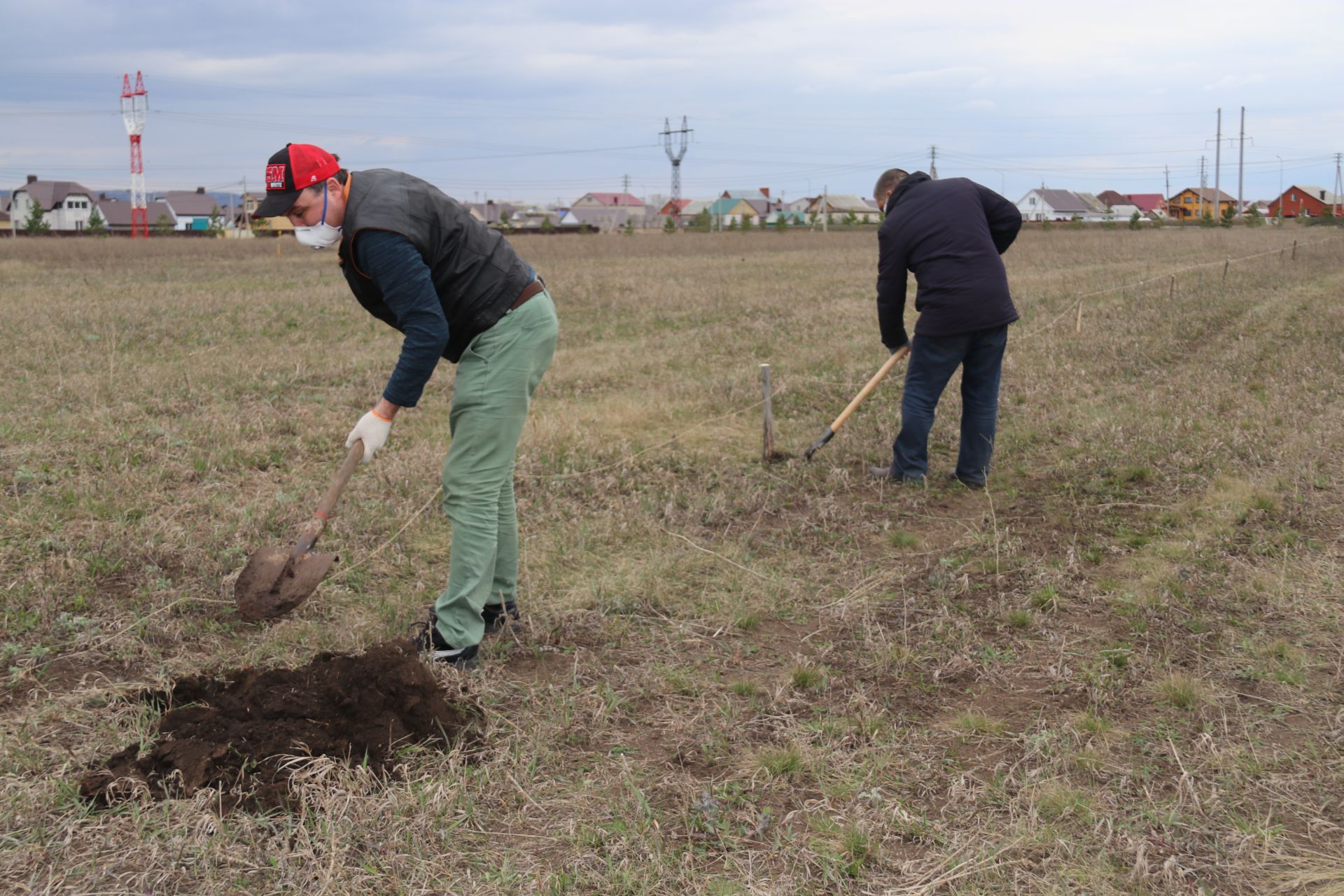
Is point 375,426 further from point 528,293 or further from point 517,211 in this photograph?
point 517,211

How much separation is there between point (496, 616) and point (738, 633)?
40.0 inches

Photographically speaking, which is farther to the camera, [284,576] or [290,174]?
[284,576]

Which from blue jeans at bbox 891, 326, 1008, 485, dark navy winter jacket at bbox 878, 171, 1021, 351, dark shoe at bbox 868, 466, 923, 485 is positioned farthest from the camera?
dark shoe at bbox 868, 466, 923, 485

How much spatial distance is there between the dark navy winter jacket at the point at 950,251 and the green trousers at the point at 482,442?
118 inches

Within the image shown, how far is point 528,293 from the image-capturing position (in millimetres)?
3926

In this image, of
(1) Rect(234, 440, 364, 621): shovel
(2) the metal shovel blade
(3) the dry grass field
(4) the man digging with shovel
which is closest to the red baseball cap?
(4) the man digging with shovel

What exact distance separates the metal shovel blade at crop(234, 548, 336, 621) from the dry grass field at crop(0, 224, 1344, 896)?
263 millimetres

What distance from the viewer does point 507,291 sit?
3830 mm

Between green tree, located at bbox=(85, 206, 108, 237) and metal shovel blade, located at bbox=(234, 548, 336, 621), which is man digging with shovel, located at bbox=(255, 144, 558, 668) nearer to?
metal shovel blade, located at bbox=(234, 548, 336, 621)

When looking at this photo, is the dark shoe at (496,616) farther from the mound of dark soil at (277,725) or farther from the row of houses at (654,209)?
the row of houses at (654,209)

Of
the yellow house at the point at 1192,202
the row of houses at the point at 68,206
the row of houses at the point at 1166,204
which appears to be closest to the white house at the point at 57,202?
the row of houses at the point at 68,206

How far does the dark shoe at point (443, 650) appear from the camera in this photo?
12.7ft

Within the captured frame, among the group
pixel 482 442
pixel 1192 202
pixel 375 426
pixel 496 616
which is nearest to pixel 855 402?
pixel 496 616

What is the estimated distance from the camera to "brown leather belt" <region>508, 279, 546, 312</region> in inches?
152
